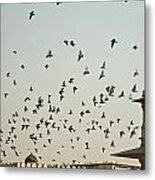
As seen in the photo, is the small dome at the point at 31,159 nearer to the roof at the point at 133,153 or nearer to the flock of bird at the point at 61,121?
the flock of bird at the point at 61,121

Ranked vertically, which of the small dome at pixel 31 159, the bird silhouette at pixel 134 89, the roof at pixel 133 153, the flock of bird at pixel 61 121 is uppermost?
the bird silhouette at pixel 134 89

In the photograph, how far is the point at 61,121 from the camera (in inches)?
71.0

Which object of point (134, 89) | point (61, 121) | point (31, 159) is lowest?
point (31, 159)

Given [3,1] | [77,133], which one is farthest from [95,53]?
[3,1]

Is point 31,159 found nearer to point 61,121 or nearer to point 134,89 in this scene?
point 61,121

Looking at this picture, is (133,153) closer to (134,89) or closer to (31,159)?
(134,89)

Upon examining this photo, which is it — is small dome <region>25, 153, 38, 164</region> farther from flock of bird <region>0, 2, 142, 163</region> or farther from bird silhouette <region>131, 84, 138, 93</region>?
bird silhouette <region>131, 84, 138, 93</region>

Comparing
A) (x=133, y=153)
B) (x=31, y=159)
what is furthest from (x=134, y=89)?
(x=31, y=159)

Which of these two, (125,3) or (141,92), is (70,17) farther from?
(141,92)

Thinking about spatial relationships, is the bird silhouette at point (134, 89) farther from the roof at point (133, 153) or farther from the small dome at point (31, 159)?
the small dome at point (31, 159)

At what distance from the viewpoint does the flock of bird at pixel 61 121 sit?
1.76 m

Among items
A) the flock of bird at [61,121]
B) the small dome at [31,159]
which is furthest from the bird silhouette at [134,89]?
the small dome at [31,159]

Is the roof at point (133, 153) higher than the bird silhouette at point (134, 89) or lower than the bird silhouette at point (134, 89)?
lower

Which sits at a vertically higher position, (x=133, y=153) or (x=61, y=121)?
(x=61, y=121)
